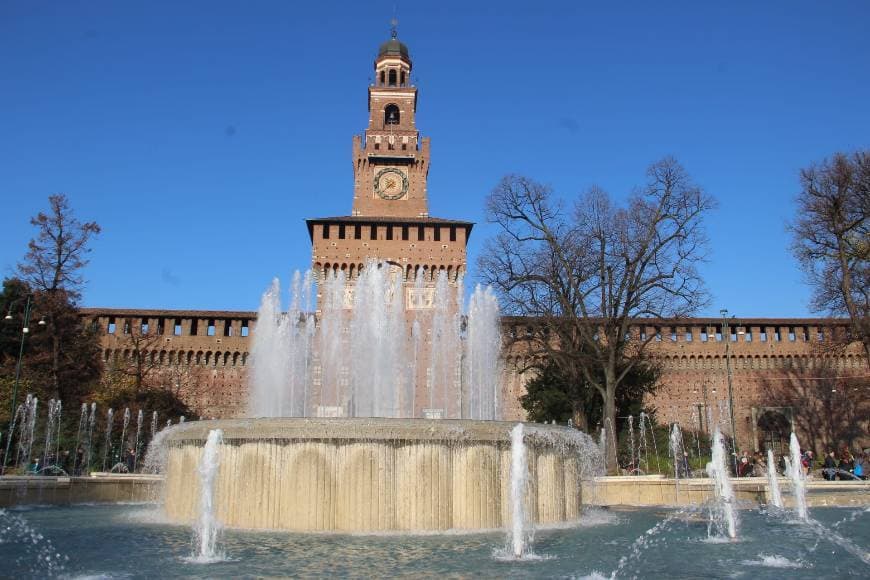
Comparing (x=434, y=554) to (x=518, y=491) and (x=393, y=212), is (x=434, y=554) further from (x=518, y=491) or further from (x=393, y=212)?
(x=393, y=212)

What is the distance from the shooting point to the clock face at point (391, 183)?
37750mm

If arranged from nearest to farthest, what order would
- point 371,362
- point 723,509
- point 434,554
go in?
point 434,554 < point 723,509 < point 371,362

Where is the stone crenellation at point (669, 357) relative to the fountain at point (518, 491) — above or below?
above

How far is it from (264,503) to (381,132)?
108 feet

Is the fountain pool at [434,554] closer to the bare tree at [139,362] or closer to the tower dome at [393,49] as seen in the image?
the bare tree at [139,362]

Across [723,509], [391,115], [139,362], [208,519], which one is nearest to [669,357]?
[391,115]

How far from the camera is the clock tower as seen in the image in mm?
37500

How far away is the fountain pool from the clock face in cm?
2986

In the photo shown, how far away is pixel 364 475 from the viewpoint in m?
Answer: 7.67

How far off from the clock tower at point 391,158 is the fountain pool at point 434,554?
2947 cm

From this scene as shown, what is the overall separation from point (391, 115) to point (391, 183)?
477 cm

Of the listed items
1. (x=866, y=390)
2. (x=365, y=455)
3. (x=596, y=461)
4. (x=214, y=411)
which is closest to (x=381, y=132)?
(x=214, y=411)

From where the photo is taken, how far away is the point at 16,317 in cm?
2669

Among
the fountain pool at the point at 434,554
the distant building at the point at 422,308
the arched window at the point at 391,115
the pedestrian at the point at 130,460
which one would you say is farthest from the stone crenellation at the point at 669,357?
the fountain pool at the point at 434,554
